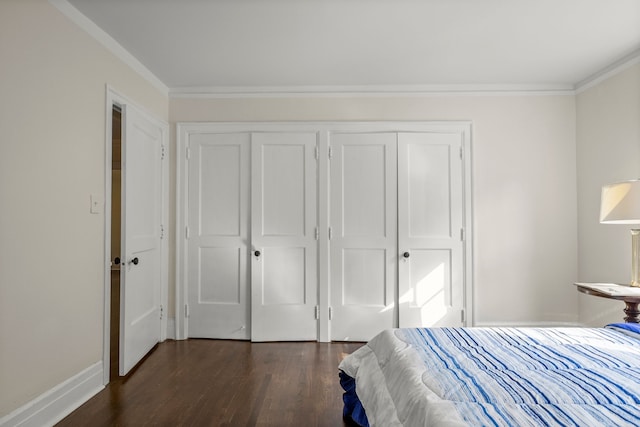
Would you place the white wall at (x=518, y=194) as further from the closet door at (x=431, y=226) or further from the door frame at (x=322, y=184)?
the closet door at (x=431, y=226)

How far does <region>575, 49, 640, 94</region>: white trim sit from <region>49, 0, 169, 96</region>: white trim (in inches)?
158

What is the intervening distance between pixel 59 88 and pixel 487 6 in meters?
2.66

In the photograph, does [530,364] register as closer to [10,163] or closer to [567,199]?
[10,163]

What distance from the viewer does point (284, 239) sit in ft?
12.3

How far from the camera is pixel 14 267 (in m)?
1.94

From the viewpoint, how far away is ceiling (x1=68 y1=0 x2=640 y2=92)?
2.42 meters

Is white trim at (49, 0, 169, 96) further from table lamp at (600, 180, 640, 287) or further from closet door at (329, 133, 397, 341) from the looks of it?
table lamp at (600, 180, 640, 287)

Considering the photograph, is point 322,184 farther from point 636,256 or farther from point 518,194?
point 636,256

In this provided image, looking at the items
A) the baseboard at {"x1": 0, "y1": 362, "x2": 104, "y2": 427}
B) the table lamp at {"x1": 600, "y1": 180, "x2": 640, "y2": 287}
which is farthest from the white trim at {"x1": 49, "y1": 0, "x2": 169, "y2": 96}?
the table lamp at {"x1": 600, "y1": 180, "x2": 640, "y2": 287}

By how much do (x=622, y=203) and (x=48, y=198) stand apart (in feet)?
11.8

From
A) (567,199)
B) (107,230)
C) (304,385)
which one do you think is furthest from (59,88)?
(567,199)

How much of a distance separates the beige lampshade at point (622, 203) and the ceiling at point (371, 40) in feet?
3.69

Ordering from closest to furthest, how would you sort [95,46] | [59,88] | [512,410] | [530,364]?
[512,410] < [530,364] < [59,88] < [95,46]

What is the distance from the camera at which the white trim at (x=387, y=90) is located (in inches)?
148
